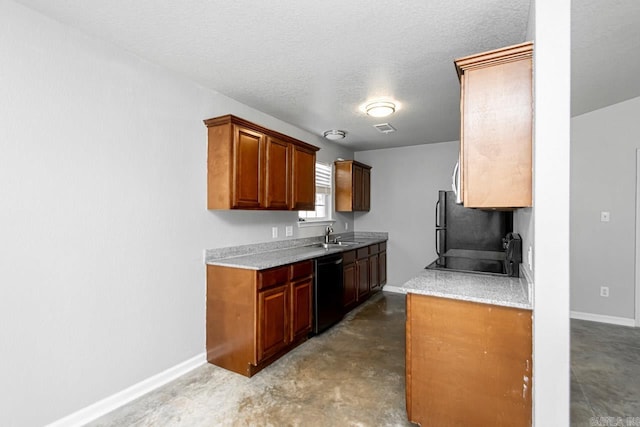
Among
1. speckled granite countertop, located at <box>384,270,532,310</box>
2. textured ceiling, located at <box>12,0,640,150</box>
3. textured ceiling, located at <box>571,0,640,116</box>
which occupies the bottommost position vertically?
speckled granite countertop, located at <box>384,270,532,310</box>

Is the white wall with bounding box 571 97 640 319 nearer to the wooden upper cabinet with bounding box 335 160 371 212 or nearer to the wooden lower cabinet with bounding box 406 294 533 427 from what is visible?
the wooden upper cabinet with bounding box 335 160 371 212

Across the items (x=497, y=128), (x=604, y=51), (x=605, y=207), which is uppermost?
(x=604, y=51)

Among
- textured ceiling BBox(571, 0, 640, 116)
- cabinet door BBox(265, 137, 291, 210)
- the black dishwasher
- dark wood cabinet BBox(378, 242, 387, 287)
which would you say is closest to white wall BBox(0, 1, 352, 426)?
cabinet door BBox(265, 137, 291, 210)

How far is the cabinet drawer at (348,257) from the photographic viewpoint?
4.03 meters

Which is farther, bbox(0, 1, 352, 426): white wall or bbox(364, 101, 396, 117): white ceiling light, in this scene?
bbox(364, 101, 396, 117): white ceiling light

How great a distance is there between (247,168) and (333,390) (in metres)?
2.03

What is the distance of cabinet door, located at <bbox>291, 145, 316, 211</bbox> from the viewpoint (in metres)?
3.53

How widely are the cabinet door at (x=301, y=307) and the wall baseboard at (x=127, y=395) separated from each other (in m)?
0.89

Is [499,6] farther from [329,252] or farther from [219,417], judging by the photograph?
[219,417]

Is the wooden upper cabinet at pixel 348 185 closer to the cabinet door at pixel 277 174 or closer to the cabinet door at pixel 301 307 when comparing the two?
the cabinet door at pixel 277 174

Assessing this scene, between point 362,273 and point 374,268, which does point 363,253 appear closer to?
point 362,273

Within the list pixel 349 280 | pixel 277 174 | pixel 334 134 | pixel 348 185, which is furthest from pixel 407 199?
pixel 277 174

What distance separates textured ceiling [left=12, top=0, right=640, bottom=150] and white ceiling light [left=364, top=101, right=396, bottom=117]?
0.15 meters

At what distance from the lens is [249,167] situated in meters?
2.93
